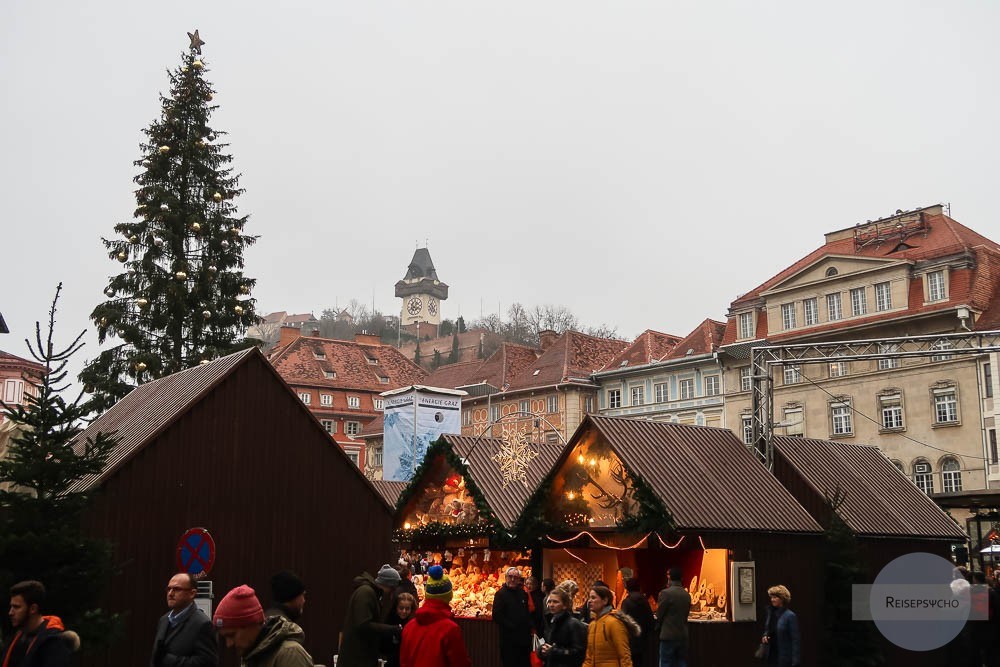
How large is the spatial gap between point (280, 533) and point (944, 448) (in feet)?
129

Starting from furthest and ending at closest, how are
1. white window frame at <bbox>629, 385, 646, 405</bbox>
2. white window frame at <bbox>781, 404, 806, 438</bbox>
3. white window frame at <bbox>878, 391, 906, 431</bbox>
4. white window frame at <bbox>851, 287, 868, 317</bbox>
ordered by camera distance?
1. white window frame at <bbox>629, 385, 646, 405</bbox>
2. white window frame at <bbox>781, 404, 806, 438</bbox>
3. white window frame at <bbox>851, 287, 868, 317</bbox>
4. white window frame at <bbox>878, 391, 906, 431</bbox>

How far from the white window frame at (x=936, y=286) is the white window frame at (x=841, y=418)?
6615 millimetres

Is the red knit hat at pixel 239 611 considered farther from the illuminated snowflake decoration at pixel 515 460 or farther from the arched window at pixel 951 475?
the arched window at pixel 951 475

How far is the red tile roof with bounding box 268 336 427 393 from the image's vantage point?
268 ft

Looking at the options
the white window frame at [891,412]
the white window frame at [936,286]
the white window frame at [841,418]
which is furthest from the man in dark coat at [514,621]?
the white window frame at [841,418]

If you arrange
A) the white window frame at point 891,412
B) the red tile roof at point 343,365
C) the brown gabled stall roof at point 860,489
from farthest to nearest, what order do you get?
1. the red tile roof at point 343,365
2. the white window frame at point 891,412
3. the brown gabled stall roof at point 860,489

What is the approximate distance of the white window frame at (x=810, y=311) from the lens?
56750 millimetres

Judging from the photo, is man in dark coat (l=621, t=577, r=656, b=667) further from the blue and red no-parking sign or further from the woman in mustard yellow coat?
the blue and red no-parking sign

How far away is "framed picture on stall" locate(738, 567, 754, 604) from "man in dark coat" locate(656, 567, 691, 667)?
10.2 ft

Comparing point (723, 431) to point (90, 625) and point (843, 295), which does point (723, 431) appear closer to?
point (90, 625)

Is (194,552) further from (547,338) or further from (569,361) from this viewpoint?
(547,338)

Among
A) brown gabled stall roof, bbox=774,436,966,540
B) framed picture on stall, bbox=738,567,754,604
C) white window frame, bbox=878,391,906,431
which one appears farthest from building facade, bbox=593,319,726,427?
framed picture on stall, bbox=738,567,754,604

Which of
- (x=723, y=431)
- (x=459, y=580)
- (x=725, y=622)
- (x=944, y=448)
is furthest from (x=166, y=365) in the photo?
(x=944, y=448)

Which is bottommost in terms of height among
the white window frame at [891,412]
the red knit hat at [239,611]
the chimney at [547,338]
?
the red knit hat at [239,611]
